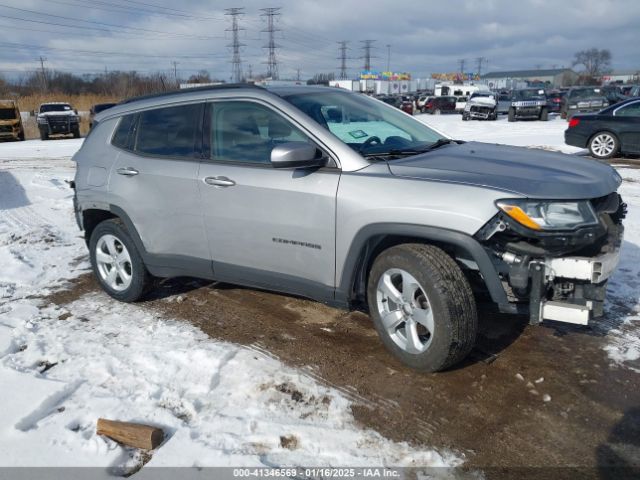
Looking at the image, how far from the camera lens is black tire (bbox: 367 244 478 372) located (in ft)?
10.5

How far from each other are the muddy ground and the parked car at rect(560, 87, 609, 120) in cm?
2453

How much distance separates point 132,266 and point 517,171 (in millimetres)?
3282

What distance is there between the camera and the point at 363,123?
4.10m

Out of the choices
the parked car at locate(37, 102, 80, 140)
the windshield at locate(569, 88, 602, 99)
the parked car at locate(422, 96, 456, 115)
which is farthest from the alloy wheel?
the parked car at locate(422, 96, 456, 115)

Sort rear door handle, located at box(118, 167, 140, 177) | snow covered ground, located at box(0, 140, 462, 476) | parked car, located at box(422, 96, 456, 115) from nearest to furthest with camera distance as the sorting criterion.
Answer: snow covered ground, located at box(0, 140, 462, 476), rear door handle, located at box(118, 167, 140, 177), parked car, located at box(422, 96, 456, 115)

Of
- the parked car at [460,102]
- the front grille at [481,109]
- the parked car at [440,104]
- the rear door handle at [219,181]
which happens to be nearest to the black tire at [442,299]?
the rear door handle at [219,181]

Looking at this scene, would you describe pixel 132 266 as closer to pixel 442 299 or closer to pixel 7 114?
pixel 442 299

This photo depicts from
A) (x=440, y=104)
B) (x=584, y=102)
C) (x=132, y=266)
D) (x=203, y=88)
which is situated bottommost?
(x=132, y=266)

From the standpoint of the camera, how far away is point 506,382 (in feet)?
11.2

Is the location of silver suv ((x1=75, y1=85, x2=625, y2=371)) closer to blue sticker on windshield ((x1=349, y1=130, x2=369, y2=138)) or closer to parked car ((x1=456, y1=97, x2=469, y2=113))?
blue sticker on windshield ((x1=349, y1=130, x2=369, y2=138))

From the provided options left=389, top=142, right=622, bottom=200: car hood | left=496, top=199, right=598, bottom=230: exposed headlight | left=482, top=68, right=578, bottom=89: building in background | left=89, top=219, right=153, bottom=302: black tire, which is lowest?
left=89, top=219, right=153, bottom=302: black tire

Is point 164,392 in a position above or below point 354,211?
below

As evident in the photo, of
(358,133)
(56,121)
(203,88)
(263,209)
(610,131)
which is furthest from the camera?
(56,121)

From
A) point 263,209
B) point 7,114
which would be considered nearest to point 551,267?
point 263,209
